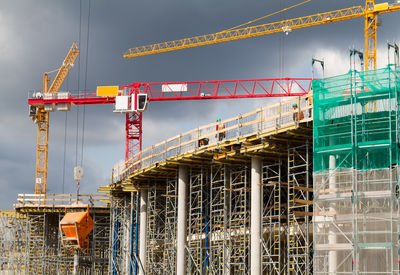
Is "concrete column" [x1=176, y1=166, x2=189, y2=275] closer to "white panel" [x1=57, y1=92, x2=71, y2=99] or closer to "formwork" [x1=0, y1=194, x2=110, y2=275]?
"formwork" [x1=0, y1=194, x2=110, y2=275]

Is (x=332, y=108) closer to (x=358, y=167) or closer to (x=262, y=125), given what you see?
(x=358, y=167)

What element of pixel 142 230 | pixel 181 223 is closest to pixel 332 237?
pixel 181 223

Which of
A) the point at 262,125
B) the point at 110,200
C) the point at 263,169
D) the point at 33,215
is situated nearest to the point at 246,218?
the point at 263,169

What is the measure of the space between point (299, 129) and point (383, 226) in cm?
849

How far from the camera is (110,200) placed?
268ft

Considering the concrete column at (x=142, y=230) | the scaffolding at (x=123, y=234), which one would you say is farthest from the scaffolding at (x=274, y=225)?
the scaffolding at (x=123, y=234)

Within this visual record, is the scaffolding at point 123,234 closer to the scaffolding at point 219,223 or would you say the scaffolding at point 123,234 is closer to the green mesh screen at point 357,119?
the scaffolding at point 219,223

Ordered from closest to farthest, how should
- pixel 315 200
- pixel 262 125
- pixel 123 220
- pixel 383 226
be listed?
pixel 383 226
pixel 315 200
pixel 262 125
pixel 123 220

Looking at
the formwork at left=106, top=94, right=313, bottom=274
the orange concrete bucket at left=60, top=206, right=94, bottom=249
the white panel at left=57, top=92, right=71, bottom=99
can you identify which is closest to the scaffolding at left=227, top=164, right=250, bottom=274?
the formwork at left=106, top=94, right=313, bottom=274

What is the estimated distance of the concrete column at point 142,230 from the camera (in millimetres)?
66312

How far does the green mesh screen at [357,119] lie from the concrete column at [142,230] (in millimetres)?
29092

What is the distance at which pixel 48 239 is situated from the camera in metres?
86.1

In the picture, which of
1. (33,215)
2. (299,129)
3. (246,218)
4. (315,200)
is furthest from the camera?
(33,215)

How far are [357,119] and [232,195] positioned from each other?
18531mm
